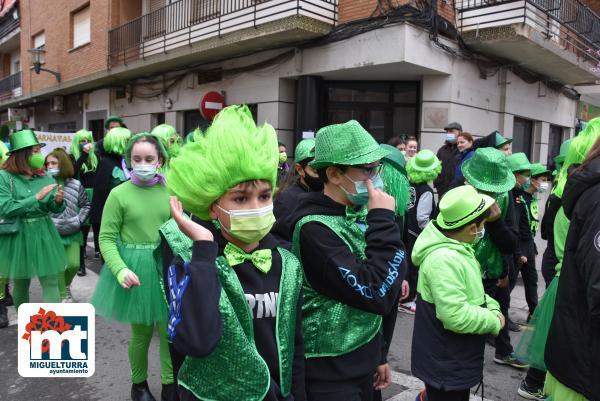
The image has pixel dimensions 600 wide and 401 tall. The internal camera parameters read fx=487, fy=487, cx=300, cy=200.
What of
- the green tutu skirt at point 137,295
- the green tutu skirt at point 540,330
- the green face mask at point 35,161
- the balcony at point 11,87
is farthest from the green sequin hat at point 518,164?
the balcony at point 11,87

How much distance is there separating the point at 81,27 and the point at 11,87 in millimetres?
10181

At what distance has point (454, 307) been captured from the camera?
2480mm

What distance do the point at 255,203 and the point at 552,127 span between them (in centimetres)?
1410

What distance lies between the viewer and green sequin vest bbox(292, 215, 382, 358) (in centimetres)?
195

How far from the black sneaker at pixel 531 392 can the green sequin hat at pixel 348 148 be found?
2.63m

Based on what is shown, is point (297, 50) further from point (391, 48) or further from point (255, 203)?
point (255, 203)

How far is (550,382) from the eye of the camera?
2.20 metres

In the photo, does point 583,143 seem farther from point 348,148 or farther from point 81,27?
point 81,27

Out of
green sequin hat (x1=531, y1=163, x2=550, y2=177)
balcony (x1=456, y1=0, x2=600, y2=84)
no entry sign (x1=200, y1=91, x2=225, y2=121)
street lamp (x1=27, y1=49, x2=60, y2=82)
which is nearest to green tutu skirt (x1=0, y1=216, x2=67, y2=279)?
green sequin hat (x1=531, y1=163, x2=550, y2=177)

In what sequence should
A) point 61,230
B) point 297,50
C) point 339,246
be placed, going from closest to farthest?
point 339,246
point 61,230
point 297,50

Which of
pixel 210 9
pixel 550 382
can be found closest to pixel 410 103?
pixel 210 9

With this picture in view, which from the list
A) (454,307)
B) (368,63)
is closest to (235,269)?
(454,307)

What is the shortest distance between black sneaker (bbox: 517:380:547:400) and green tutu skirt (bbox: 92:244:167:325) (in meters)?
2.68

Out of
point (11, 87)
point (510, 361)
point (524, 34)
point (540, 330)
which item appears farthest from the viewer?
point (11, 87)
